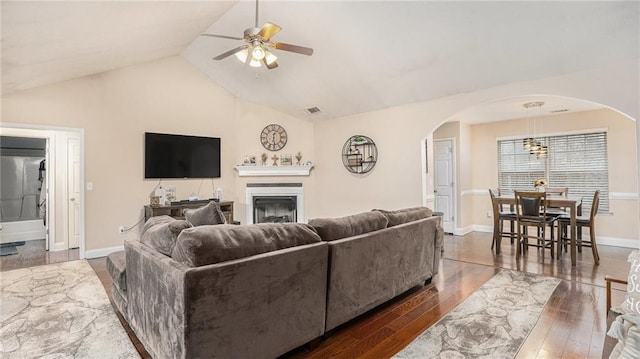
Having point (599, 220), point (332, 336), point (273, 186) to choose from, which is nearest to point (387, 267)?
point (332, 336)

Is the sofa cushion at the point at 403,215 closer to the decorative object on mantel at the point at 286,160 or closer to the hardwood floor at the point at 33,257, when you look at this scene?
the decorative object on mantel at the point at 286,160

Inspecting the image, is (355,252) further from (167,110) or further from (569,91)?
(167,110)

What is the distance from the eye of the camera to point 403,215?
10.4 feet

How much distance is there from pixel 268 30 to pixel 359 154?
3.44m

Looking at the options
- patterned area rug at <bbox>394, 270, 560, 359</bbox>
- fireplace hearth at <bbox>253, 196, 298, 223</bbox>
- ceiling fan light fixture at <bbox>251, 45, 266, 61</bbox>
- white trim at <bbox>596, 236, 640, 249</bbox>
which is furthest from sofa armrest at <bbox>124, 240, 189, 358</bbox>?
white trim at <bbox>596, 236, 640, 249</bbox>

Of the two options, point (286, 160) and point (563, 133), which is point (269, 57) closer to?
point (286, 160)

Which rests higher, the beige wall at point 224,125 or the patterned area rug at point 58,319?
the beige wall at point 224,125

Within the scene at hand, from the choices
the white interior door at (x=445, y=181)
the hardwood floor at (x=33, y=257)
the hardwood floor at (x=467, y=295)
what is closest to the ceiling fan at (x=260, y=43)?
the hardwood floor at (x=467, y=295)

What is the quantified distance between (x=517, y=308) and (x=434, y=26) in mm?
3057

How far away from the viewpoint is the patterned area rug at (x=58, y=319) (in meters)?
2.16

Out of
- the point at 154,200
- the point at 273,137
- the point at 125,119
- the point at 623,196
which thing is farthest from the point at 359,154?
the point at 623,196

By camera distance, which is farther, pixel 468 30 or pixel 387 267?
pixel 468 30

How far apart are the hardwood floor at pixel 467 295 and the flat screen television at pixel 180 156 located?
66.1 inches

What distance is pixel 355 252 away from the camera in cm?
246
